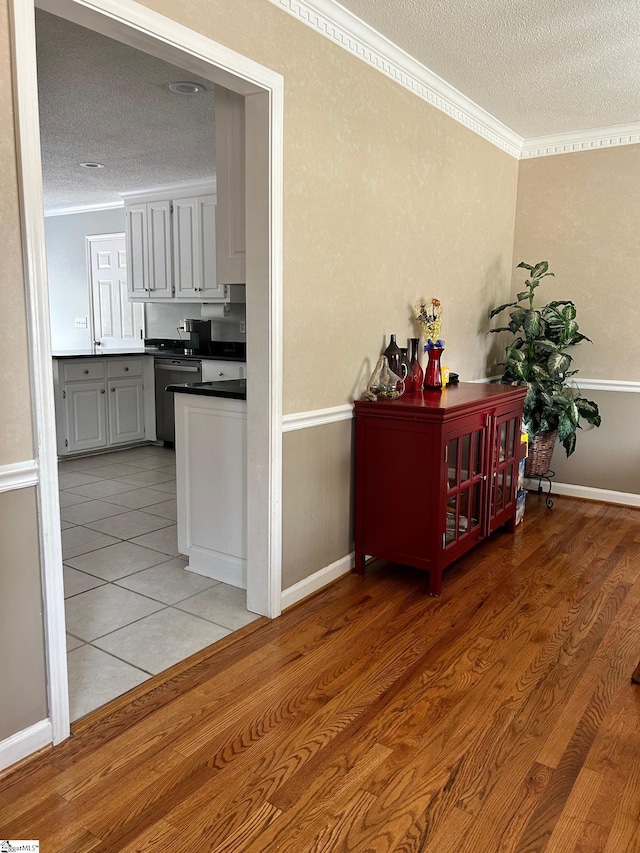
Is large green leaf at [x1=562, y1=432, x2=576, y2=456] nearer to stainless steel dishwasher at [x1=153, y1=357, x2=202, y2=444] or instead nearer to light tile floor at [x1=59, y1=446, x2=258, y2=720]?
light tile floor at [x1=59, y1=446, x2=258, y2=720]

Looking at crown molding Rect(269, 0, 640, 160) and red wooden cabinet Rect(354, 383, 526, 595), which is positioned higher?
crown molding Rect(269, 0, 640, 160)

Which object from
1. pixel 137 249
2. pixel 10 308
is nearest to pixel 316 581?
pixel 10 308

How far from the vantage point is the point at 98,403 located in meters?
5.72

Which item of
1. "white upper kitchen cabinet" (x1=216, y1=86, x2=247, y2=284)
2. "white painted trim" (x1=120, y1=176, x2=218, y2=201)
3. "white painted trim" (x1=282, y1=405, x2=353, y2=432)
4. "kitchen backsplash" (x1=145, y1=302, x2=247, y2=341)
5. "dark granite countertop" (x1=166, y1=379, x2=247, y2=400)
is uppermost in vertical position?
"white painted trim" (x1=120, y1=176, x2=218, y2=201)

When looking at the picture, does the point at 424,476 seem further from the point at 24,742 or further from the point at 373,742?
the point at 24,742

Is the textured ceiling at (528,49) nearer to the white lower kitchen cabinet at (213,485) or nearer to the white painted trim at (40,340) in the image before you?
the white painted trim at (40,340)

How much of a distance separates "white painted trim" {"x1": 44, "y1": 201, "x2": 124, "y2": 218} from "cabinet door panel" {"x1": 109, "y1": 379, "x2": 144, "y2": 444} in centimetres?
229

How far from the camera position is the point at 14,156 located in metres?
1.61

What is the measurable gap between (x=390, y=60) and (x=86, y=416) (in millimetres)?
3910

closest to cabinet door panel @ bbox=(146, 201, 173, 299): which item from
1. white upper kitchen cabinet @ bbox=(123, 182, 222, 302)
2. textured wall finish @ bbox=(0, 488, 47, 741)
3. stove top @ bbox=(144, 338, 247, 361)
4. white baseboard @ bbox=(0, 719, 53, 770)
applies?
white upper kitchen cabinet @ bbox=(123, 182, 222, 302)

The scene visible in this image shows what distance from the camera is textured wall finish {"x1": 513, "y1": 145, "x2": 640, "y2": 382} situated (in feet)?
13.8

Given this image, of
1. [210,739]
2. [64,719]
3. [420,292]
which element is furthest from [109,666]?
[420,292]

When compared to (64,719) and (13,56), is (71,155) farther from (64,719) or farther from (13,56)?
(64,719)

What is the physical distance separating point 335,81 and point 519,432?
7.04 feet
